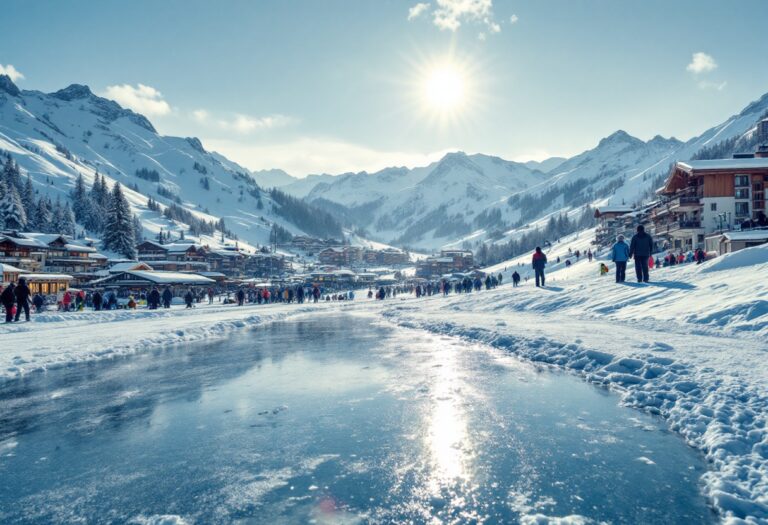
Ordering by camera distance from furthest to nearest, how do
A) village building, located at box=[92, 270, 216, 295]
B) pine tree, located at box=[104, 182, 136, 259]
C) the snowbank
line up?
pine tree, located at box=[104, 182, 136, 259] < village building, located at box=[92, 270, 216, 295] < the snowbank

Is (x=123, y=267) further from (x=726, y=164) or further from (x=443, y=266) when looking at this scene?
(x=443, y=266)

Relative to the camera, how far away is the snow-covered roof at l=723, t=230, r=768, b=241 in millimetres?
39156

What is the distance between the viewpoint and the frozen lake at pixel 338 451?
191 inches

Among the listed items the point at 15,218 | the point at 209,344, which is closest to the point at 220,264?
the point at 15,218

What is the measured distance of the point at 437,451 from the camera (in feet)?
20.7

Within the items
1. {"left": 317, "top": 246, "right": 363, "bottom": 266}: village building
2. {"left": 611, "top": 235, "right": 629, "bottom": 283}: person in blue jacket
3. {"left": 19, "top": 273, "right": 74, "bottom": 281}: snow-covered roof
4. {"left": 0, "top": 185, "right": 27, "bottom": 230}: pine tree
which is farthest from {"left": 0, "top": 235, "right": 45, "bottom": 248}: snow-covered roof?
{"left": 317, "top": 246, "right": 363, "bottom": 266}: village building

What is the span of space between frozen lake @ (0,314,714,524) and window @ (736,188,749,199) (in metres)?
52.9

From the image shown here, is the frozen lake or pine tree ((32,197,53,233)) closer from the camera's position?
the frozen lake

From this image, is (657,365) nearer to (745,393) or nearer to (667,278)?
(745,393)

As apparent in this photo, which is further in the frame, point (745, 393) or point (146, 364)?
point (146, 364)

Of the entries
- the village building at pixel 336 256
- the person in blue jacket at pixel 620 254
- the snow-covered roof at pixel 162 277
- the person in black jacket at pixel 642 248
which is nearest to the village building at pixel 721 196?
the person in blue jacket at pixel 620 254

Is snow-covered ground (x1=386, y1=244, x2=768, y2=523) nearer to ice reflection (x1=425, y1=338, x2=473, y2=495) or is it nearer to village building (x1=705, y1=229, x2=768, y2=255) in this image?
ice reflection (x1=425, y1=338, x2=473, y2=495)

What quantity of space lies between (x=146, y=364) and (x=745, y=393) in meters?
14.5

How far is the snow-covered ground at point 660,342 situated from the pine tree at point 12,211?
263 ft
